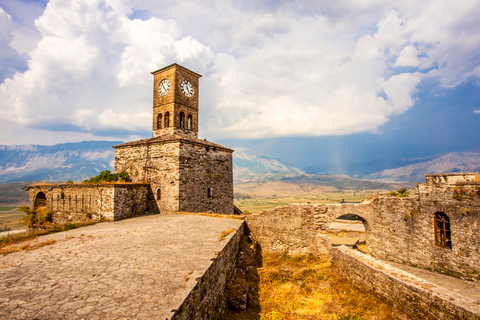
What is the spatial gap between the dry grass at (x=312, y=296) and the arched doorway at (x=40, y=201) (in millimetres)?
17322

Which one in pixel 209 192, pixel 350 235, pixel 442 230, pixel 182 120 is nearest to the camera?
pixel 442 230

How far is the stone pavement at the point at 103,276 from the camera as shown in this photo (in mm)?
4078

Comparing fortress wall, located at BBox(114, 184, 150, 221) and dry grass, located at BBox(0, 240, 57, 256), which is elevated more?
fortress wall, located at BBox(114, 184, 150, 221)

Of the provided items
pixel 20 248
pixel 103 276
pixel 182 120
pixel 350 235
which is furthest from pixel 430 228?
pixel 182 120

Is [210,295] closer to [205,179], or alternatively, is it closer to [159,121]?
[205,179]

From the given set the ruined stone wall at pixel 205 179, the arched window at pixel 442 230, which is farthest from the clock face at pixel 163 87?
the arched window at pixel 442 230

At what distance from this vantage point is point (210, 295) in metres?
6.05

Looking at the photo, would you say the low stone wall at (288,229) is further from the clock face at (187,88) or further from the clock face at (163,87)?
the clock face at (163,87)

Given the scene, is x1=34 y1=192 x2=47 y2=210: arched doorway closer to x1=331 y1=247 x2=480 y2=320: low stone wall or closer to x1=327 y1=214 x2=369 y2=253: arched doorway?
x1=331 y1=247 x2=480 y2=320: low stone wall

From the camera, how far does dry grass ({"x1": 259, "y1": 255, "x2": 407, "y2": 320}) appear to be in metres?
8.34

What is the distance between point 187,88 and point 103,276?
65.8 feet

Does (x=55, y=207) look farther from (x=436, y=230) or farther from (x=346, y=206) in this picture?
(x=436, y=230)

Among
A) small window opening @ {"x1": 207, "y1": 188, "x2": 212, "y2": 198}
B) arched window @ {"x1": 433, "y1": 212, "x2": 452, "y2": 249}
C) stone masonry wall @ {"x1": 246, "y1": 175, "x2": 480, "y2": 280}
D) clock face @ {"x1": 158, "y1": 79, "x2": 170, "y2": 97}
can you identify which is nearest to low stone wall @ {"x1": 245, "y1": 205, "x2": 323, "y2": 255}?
stone masonry wall @ {"x1": 246, "y1": 175, "x2": 480, "y2": 280}

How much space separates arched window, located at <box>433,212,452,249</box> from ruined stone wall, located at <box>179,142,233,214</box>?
1492cm
